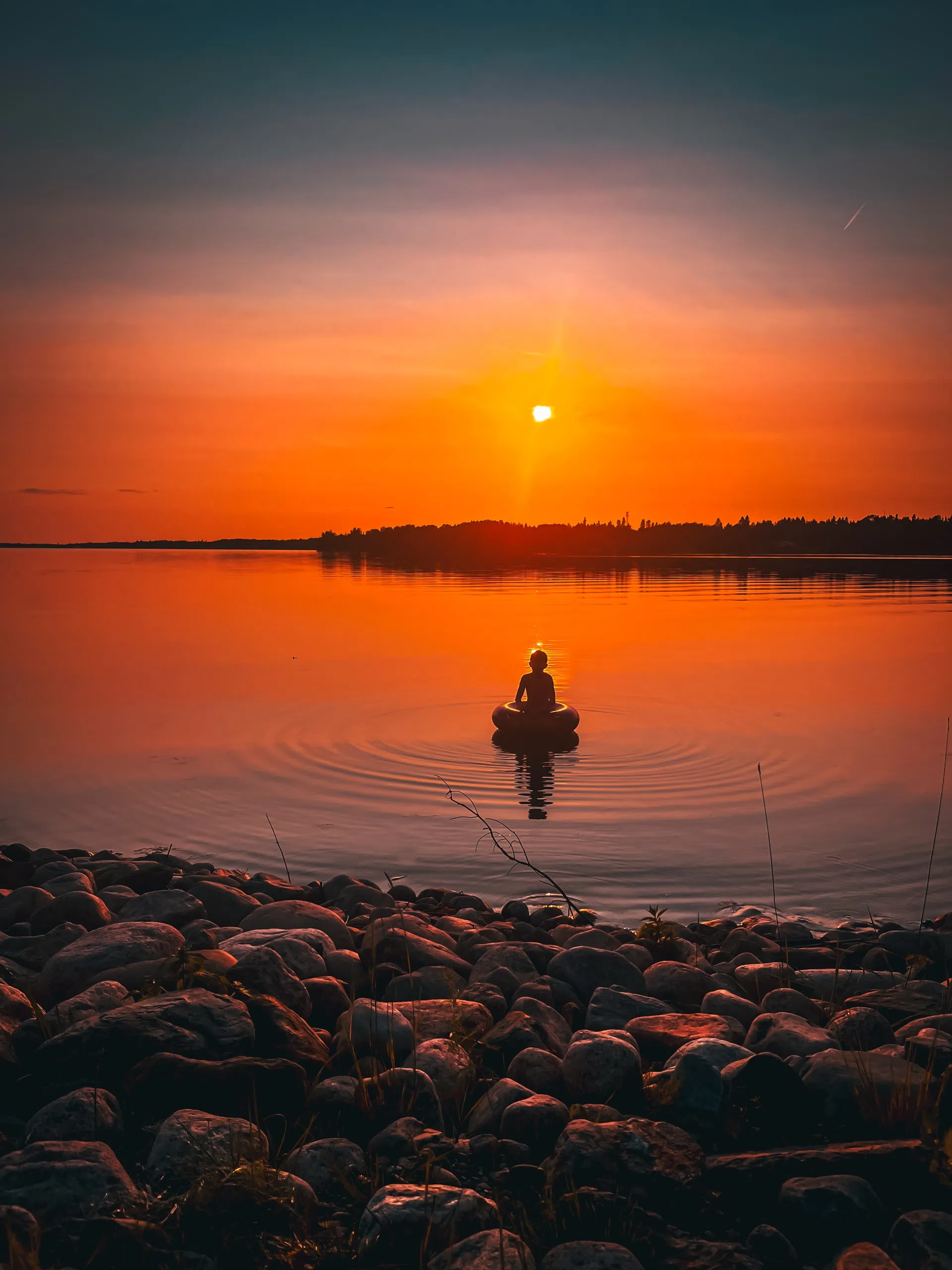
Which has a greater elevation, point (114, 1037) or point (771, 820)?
point (114, 1037)

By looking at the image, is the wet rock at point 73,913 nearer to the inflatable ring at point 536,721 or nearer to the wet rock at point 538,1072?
the wet rock at point 538,1072

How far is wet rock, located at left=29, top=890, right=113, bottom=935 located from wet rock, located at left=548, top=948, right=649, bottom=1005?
3.85m

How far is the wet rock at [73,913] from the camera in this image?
792 centimetres

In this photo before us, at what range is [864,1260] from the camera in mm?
3715

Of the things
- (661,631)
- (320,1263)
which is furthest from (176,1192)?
(661,631)

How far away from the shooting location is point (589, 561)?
12444cm

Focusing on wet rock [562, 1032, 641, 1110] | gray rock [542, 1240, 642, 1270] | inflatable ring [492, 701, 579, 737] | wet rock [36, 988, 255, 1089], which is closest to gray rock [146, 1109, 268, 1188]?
wet rock [36, 988, 255, 1089]

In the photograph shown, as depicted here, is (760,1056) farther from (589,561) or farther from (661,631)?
(589,561)

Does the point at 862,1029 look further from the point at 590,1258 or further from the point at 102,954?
the point at 102,954

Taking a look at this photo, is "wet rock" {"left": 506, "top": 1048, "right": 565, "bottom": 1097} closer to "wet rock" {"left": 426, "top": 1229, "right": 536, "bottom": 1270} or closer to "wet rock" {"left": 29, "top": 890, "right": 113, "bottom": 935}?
"wet rock" {"left": 426, "top": 1229, "right": 536, "bottom": 1270}

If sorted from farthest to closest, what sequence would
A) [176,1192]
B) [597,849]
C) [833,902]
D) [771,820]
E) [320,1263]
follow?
1. [771,820]
2. [597,849]
3. [833,902]
4. [176,1192]
5. [320,1263]

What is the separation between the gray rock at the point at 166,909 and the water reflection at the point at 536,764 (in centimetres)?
684

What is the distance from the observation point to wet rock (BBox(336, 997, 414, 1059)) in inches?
209

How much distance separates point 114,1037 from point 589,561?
121 metres
